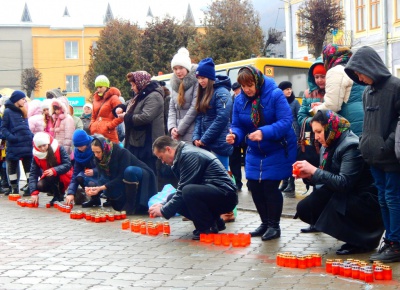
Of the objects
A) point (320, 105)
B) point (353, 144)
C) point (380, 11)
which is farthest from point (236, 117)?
point (380, 11)

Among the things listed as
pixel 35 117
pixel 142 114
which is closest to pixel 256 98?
pixel 142 114

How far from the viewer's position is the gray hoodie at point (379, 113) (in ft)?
22.8

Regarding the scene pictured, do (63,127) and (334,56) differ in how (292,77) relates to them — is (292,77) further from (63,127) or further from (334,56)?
(334,56)

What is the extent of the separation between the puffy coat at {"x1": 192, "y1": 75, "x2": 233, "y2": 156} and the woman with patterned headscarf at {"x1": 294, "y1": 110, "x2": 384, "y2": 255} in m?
2.27

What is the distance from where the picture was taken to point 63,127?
46.5 feet

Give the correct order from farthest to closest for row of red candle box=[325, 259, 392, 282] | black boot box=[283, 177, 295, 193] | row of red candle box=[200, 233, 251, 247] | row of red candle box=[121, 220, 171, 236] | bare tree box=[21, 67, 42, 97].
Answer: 1. bare tree box=[21, 67, 42, 97]
2. black boot box=[283, 177, 295, 193]
3. row of red candle box=[121, 220, 171, 236]
4. row of red candle box=[200, 233, 251, 247]
5. row of red candle box=[325, 259, 392, 282]

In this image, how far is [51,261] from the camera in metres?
7.54

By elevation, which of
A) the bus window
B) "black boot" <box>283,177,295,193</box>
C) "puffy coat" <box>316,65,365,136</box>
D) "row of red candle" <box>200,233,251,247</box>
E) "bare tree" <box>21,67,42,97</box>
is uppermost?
"bare tree" <box>21,67,42,97</box>

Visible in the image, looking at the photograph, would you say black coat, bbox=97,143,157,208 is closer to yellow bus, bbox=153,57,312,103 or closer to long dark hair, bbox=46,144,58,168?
long dark hair, bbox=46,144,58,168

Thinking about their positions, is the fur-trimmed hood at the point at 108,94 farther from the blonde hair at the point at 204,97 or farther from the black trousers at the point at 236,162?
the blonde hair at the point at 204,97

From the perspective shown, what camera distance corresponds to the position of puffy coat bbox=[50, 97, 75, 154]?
14.1 metres

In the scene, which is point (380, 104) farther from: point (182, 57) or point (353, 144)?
point (182, 57)

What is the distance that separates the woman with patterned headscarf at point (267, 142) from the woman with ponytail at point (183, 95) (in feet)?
6.11

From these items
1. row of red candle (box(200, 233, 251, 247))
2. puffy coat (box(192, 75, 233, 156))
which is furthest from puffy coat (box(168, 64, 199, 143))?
row of red candle (box(200, 233, 251, 247))
